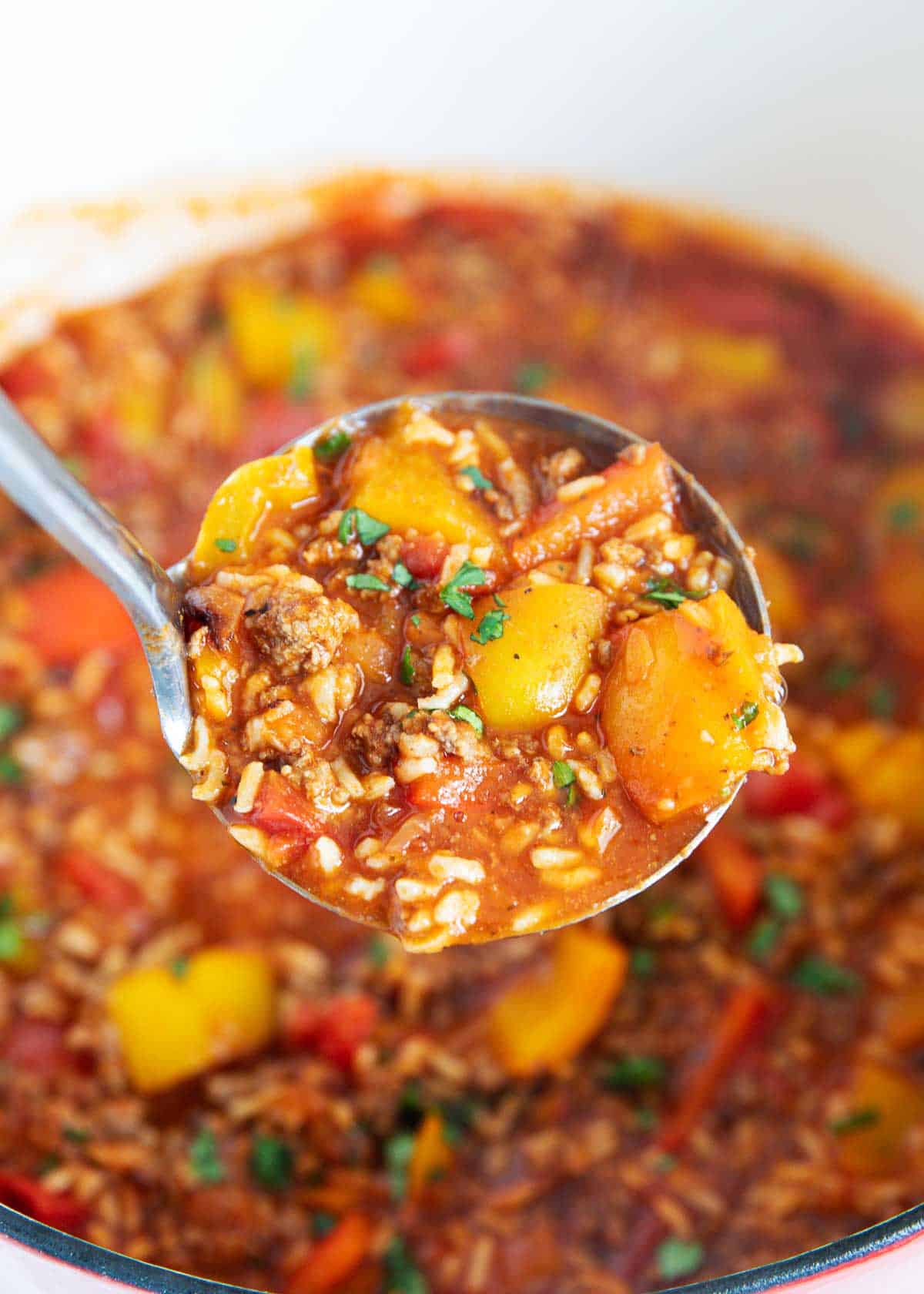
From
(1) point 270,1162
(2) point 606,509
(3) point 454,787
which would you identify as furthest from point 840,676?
(1) point 270,1162

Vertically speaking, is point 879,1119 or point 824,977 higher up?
point 824,977

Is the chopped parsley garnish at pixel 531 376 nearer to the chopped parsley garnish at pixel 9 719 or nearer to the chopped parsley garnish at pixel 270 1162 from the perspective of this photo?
the chopped parsley garnish at pixel 9 719

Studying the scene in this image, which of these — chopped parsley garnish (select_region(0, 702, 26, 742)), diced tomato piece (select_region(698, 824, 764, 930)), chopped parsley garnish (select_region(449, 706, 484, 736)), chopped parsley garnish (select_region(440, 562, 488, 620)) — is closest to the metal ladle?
chopped parsley garnish (select_region(449, 706, 484, 736))

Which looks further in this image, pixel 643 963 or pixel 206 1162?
pixel 643 963

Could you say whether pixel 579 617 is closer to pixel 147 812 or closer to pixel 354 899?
pixel 354 899

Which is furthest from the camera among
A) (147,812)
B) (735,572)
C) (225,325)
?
(225,325)

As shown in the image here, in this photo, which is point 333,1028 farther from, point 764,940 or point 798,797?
point 798,797

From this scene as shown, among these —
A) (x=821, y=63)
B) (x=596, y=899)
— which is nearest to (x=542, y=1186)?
(x=596, y=899)
